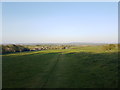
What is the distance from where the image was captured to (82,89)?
2338 millimetres

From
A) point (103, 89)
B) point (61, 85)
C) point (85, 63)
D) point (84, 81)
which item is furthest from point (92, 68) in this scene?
point (61, 85)

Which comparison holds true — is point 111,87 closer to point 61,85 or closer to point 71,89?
point 71,89

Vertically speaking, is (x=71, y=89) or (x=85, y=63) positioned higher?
(x=85, y=63)

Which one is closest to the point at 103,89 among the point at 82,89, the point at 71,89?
the point at 82,89

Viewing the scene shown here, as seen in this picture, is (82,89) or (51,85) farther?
(51,85)

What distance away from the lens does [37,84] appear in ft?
8.52

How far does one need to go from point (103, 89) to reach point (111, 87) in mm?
206

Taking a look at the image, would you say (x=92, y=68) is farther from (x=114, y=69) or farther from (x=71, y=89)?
(x=71, y=89)

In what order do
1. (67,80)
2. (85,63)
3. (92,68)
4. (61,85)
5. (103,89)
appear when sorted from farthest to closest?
(85,63) < (92,68) < (67,80) < (61,85) < (103,89)

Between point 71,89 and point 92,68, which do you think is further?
point 92,68

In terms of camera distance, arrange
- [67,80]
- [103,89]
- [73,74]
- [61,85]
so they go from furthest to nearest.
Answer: [73,74] → [67,80] → [61,85] → [103,89]

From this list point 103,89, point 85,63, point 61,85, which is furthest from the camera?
point 85,63

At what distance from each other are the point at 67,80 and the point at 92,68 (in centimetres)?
120

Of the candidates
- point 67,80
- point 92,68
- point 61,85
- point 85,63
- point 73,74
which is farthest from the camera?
point 85,63
